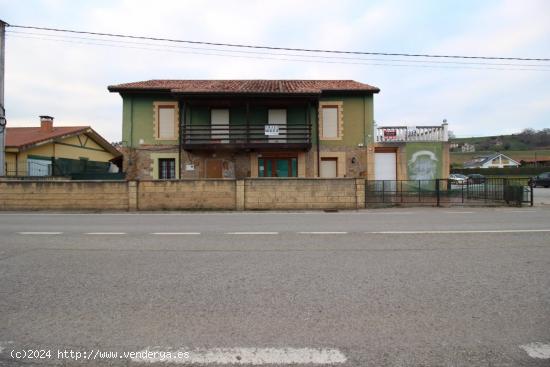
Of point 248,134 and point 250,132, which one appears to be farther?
point 250,132

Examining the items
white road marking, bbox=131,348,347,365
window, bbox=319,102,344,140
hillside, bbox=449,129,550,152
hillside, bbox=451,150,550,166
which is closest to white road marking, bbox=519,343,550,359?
white road marking, bbox=131,348,347,365

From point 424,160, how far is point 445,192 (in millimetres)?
5685

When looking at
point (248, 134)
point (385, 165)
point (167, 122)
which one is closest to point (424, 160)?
point (385, 165)

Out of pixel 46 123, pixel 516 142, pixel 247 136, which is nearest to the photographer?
pixel 247 136

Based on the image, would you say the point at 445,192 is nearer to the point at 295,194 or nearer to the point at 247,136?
the point at 295,194

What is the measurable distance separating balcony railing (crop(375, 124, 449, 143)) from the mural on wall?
451 millimetres

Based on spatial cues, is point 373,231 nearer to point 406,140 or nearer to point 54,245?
point 54,245

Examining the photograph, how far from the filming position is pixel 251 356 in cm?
265

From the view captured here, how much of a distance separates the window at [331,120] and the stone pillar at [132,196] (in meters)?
11.4

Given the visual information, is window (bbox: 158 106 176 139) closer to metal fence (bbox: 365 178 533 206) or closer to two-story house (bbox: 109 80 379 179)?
two-story house (bbox: 109 80 379 179)

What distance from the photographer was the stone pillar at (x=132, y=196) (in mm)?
14984

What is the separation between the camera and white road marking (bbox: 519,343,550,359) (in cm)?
261

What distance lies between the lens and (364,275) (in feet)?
15.3

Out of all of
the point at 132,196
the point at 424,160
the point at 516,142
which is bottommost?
the point at 132,196
